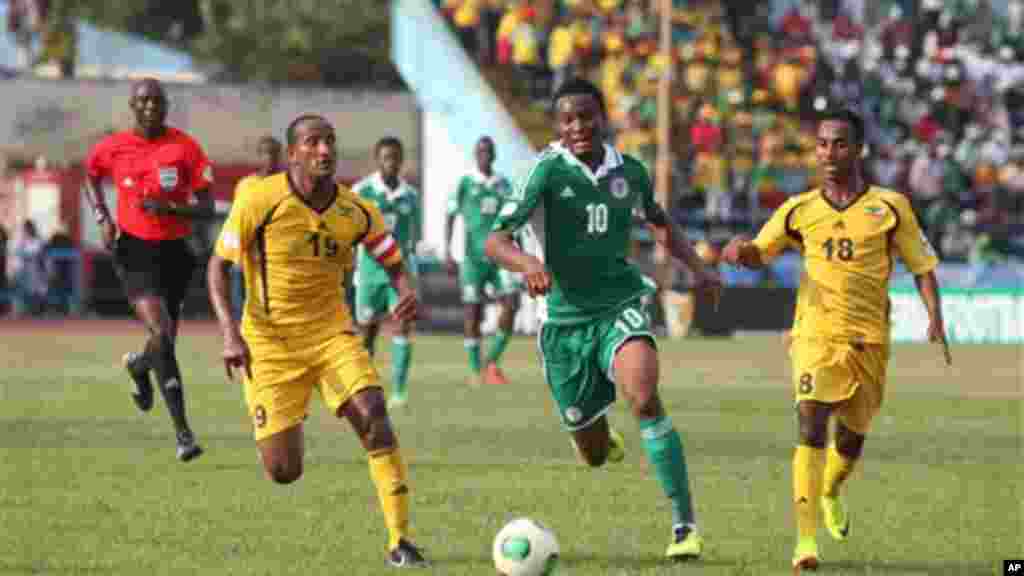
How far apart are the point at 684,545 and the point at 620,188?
1.77 metres

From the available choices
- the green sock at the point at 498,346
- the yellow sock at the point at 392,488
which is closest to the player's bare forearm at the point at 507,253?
the yellow sock at the point at 392,488

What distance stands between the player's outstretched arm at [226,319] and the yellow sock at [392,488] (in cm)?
74

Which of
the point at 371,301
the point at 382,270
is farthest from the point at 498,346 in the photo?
the point at 382,270

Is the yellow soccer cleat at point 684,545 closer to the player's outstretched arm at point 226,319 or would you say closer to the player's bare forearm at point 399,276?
the player's bare forearm at point 399,276

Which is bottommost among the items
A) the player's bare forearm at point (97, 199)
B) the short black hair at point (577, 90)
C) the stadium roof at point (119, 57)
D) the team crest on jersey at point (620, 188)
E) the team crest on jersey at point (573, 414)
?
the stadium roof at point (119, 57)

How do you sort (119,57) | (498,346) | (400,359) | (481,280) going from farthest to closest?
(119,57), (481,280), (498,346), (400,359)

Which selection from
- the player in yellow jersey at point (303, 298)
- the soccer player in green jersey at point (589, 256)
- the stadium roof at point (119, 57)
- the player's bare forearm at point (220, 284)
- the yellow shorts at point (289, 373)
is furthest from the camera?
Result: the stadium roof at point (119, 57)

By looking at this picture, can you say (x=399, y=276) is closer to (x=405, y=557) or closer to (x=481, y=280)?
(x=405, y=557)

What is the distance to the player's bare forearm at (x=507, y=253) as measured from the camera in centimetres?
1047

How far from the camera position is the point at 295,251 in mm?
10812

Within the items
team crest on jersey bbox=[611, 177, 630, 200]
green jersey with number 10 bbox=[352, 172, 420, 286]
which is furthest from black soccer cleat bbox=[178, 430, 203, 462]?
green jersey with number 10 bbox=[352, 172, 420, 286]

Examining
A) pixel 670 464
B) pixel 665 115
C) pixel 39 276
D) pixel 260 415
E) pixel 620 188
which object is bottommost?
pixel 39 276

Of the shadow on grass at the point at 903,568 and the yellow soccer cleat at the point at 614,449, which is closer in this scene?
the shadow on grass at the point at 903,568

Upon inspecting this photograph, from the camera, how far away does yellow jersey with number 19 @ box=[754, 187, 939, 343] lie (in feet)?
36.7
